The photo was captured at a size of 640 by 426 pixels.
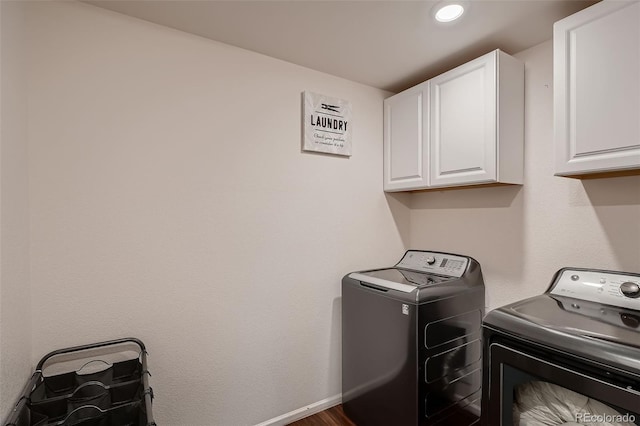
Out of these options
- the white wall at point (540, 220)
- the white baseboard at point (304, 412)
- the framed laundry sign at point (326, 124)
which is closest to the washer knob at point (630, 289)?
the white wall at point (540, 220)

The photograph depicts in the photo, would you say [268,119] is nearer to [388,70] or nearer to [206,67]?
[206,67]

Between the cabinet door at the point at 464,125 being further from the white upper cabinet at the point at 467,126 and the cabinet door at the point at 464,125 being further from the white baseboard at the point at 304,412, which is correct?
the white baseboard at the point at 304,412

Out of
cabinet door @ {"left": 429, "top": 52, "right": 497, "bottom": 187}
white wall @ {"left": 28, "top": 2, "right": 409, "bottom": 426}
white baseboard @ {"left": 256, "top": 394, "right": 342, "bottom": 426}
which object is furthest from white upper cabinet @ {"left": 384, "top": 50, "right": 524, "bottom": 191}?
white baseboard @ {"left": 256, "top": 394, "right": 342, "bottom": 426}

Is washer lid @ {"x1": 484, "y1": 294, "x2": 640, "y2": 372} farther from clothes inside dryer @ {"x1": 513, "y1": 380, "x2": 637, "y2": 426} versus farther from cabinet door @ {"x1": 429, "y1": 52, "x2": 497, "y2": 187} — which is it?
cabinet door @ {"x1": 429, "y1": 52, "x2": 497, "y2": 187}

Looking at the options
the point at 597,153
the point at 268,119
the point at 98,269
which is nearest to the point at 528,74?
the point at 597,153

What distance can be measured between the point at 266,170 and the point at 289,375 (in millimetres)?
1328

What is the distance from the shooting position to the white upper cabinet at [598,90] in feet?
4.05

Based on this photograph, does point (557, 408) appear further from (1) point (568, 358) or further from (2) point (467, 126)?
(2) point (467, 126)

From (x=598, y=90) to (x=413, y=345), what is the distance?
1426mm

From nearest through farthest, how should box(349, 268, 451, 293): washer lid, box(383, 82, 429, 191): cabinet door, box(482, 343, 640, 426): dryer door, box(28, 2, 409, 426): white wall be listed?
box(482, 343, 640, 426): dryer door < box(28, 2, 409, 426): white wall < box(349, 268, 451, 293): washer lid < box(383, 82, 429, 191): cabinet door

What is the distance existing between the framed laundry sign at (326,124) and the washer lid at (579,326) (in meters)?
1.39

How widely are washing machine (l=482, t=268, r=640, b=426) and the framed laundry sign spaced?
1.39 meters

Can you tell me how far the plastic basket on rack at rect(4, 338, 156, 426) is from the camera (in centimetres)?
114

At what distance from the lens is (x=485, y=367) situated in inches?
50.9
